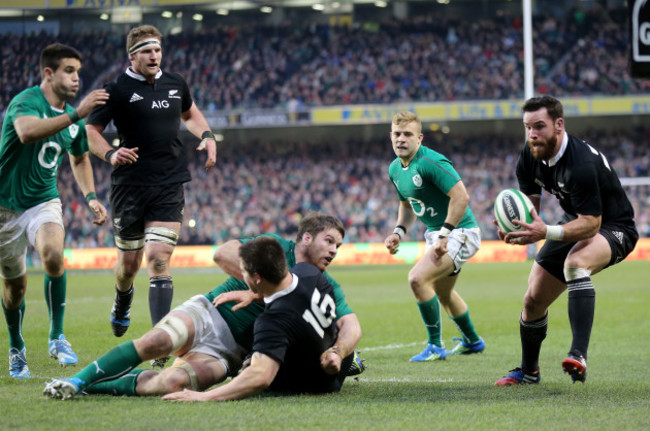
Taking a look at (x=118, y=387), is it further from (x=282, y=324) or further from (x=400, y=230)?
(x=400, y=230)

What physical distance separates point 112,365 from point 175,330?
1.39 feet

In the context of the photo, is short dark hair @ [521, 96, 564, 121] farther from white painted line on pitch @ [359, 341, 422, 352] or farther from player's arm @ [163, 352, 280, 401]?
white painted line on pitch @ [359, 341, 422, 352]

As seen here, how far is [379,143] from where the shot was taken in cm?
4016

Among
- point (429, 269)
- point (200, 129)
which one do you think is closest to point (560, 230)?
point (429, 269)

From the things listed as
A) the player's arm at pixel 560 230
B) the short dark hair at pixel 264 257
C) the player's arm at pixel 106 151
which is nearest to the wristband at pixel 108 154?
the player's arm at pixel 106 151

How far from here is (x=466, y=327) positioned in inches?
353

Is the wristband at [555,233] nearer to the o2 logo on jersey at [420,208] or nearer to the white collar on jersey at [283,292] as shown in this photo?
the white collar on jersey at [283,292]

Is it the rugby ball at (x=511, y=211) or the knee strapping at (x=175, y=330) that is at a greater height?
the rugby ball at (x=511, y=211)

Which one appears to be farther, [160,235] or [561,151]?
[160,235]

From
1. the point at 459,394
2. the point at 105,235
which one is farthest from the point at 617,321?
the point at 105,235

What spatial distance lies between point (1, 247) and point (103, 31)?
100.0 feet

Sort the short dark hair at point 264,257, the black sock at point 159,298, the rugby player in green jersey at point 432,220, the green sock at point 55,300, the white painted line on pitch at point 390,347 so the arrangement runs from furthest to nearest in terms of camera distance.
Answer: the white painted line on pitch at point 390,347 < the rugby player in green jersey at point 432,220 < the green sock at point 55,300 < the black sock at point 159,298 < the short dark hair at point 264,257

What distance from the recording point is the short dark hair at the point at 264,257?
5.00 m

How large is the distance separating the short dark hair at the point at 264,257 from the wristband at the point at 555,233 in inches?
72.9
